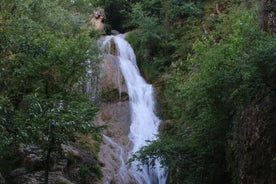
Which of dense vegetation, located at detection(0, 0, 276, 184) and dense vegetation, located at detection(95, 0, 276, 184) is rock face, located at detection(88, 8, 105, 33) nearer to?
dense vegetation, located at detection(0, 0, 276, 184)

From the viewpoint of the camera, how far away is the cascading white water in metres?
16.6

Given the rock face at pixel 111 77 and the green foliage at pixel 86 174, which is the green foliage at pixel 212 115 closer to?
the green foliage at pixel 86 174

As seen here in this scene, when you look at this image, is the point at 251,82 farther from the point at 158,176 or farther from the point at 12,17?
the point at 12,17

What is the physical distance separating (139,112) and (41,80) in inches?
360

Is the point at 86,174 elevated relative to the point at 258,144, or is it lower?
elevated

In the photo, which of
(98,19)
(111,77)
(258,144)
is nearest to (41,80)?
(258,144)

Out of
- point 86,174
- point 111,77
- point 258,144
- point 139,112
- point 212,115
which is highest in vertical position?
point 111,77

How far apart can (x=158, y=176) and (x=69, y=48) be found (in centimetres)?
720

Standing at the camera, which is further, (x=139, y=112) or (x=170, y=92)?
(x=139, y=112)

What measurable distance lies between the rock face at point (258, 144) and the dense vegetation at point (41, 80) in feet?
12.9

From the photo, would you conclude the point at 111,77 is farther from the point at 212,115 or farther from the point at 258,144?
the point at 258,144

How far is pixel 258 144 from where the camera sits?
8.68 metres

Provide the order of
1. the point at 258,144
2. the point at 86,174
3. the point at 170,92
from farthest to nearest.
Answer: the point at 170,92
the point at 86,174
the point at 258,144

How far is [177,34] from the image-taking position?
2459 cm
